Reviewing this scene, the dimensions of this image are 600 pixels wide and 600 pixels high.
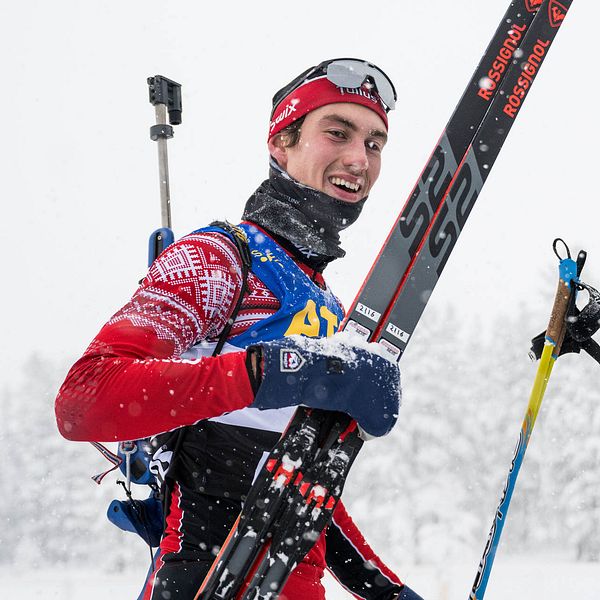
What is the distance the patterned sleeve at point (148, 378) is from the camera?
1701 mm

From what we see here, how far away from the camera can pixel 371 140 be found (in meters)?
2.57

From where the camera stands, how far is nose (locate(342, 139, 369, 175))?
2461mm

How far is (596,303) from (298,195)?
114 cm

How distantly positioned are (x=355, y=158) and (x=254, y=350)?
92cm

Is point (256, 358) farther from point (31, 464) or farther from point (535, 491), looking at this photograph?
point (31, 464)

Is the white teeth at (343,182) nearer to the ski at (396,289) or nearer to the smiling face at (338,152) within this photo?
the smiling face at (338,152)

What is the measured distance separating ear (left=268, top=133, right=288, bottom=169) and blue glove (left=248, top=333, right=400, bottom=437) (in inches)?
36.3

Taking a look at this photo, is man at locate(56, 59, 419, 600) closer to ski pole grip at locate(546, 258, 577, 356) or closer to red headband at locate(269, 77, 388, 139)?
red headband at locate(269, 77, 388, 139)

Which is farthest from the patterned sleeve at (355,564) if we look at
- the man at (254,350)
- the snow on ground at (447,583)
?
the snow on ground at (447,583)

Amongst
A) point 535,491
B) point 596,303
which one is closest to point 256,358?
point 596,303

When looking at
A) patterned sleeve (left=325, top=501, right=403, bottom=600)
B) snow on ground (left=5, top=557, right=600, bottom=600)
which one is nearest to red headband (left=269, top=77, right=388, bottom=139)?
patterned sleeve (left=325, top=501, right=403, bottom=600)

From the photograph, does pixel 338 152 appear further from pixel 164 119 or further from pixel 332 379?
pixel 164 119

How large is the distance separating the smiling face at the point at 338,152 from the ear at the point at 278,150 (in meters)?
0.04

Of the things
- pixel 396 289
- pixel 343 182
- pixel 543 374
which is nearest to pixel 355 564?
pixel 543 374
